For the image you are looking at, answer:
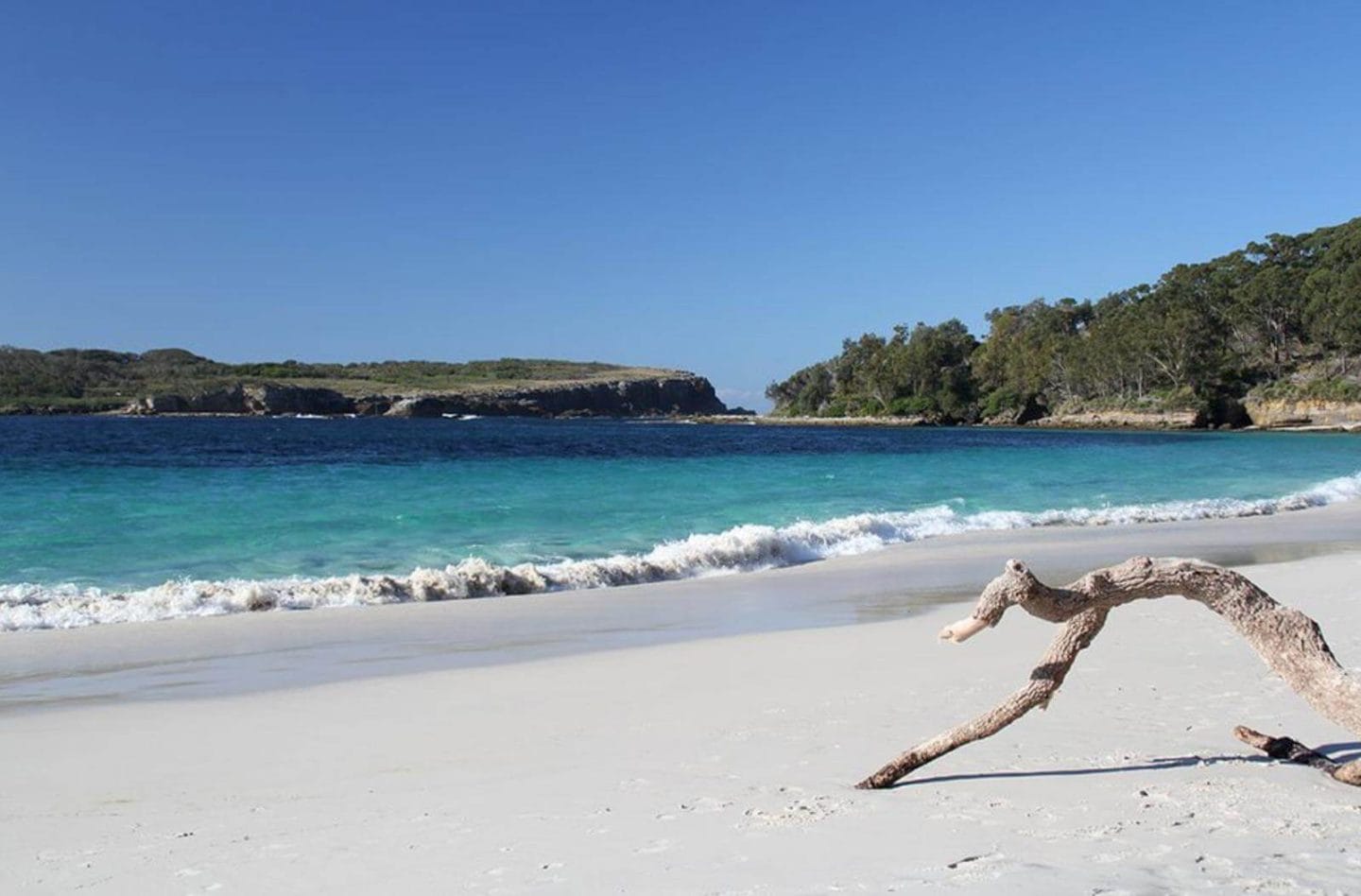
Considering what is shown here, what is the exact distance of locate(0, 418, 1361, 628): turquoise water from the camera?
15391mm

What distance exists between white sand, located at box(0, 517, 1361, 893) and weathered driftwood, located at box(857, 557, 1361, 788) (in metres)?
Answer: 0.34

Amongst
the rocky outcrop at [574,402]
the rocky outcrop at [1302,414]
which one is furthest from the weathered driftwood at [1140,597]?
the rocky outcrop at [574,402]

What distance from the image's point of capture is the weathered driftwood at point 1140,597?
14.9 feet

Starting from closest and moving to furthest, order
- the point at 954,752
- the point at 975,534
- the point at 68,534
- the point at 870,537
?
the point at 954,752 → the point at 68,534 → the point at 870,537 → the point at 975,534

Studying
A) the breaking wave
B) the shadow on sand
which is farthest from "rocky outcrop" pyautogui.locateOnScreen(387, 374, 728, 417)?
the shadow on sand

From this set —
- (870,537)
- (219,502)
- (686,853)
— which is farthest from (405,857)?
(219,502)

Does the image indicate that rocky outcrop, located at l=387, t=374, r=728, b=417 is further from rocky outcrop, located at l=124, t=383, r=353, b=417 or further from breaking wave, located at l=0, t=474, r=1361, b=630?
breaking wave, located at l=0, t=474, r=1361, b=630

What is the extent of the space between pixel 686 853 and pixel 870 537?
15.6 metres

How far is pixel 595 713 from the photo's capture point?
273 inches

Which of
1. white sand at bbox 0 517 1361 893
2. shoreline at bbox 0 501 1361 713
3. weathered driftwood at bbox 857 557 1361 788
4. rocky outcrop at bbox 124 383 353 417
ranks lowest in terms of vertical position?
shoreline at bbox 0 501 1361 713

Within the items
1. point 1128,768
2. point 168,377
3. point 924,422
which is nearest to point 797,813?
point 1128,768

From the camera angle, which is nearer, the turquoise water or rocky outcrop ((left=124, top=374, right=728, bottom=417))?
the turquoise water

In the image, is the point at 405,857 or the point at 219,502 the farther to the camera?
the point at 219,502

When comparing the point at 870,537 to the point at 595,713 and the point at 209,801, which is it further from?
the point at 209,801
